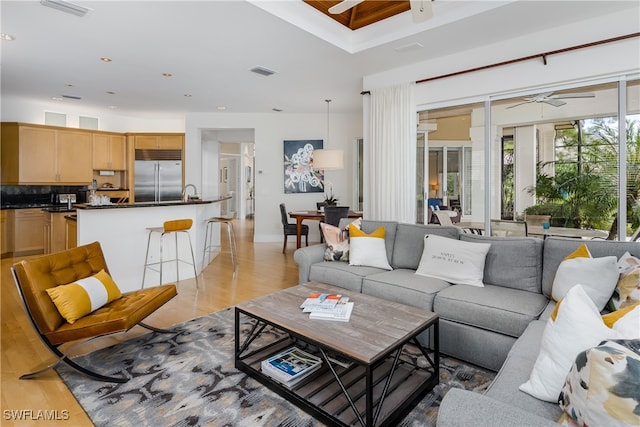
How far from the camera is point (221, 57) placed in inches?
165

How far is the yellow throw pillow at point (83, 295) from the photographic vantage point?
7.34 ft

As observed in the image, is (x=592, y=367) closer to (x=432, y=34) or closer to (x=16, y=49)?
(x=432, y=34)

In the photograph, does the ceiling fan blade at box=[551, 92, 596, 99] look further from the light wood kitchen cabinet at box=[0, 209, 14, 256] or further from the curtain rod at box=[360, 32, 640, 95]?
the light wood kitchen cabinet at box=[0, 209, 14, 256]

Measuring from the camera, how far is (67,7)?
302 centimetres

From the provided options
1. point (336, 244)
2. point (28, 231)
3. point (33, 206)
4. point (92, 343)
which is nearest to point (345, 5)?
point (336, 244)

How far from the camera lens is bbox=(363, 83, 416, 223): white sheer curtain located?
14.5ft

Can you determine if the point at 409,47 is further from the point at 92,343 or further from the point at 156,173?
the point at 156,173

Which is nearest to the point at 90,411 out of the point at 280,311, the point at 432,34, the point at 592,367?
the point at 280,311

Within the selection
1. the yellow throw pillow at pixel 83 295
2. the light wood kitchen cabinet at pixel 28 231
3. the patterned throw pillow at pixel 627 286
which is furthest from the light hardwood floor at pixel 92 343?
the patterned throw pillow at pixel 627 286

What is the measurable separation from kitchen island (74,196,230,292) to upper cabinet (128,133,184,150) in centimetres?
336

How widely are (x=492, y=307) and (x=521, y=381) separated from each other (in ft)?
3.11

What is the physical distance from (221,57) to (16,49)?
2277mm

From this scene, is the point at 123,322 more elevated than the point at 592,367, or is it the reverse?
the point at 592,367

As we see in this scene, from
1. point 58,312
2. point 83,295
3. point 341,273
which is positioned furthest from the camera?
point 341,273
